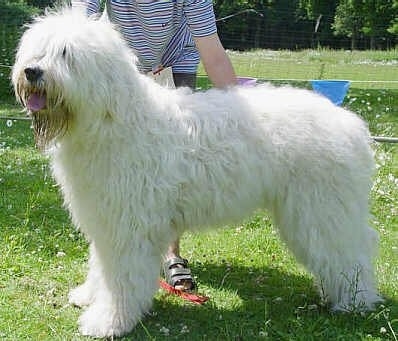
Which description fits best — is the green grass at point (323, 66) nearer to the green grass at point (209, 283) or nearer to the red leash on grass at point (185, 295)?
the green grass at point (209, 283)

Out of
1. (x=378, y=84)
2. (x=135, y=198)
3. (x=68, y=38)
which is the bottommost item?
(x=378, y=84)

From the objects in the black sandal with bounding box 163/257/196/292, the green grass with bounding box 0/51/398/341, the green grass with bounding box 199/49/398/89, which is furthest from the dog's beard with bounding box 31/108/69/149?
the green grass with bounding box 199/49/398/89

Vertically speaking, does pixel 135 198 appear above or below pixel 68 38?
below

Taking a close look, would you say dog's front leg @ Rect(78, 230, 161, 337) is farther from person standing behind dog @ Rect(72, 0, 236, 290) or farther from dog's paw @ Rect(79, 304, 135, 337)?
person standing behind dog @ Rect(72, 0, 236, 290)

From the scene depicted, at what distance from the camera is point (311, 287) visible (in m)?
4.38

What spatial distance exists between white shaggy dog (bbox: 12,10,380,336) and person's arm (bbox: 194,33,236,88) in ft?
0.73

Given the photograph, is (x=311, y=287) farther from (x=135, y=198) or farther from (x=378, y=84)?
(x=378, y=84)

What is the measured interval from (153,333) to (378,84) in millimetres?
12265

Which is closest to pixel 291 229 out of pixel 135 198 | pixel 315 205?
pixel 315 205

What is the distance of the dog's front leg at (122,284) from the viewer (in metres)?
3.54

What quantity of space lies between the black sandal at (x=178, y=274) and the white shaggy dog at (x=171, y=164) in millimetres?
615

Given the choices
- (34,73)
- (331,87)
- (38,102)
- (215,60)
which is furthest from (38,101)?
(331,87)

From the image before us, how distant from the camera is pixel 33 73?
3.09 meters

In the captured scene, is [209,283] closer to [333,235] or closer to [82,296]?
[82,296]
